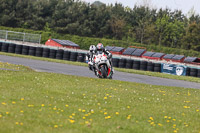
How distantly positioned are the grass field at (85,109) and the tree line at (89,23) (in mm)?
62861

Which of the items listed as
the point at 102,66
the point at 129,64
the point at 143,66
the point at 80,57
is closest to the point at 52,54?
the point at 80,57

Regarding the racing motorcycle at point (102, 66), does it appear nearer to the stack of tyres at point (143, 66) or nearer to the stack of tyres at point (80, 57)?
the stack of tyres at point (143, 66)

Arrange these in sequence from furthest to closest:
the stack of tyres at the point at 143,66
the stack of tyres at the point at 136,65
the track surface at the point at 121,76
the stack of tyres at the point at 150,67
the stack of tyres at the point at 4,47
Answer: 1. the stack of tyres at the point at 4,47
2. the stack of tyres at the point at 136,65
3. the stack of tyres at the point at 143,66
4. the stack of tyres at the point at 150,67
5. the track surface at the point at 121,76

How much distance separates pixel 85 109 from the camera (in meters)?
8.74

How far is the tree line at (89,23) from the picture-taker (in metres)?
75.8

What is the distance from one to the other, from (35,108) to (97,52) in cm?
915

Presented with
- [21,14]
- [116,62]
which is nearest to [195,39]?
[21,14]

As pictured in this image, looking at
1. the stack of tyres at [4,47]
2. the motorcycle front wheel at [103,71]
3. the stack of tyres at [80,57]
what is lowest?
the motorcycle front wheel at [103,71]

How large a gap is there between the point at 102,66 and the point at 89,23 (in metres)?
65.3

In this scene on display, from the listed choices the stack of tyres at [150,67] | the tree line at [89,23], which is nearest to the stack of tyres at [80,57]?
the stack of tyres at [150,67]

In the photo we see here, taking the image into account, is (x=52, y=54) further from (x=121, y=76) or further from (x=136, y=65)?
(x=121, y=76)

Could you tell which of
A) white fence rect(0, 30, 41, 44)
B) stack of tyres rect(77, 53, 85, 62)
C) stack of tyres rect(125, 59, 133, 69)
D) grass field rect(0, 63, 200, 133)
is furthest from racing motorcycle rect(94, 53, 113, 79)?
white fence rect(0, 30, 41, 44)

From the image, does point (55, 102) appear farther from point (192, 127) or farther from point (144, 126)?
point (192, 127)

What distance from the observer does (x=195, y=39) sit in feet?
239
